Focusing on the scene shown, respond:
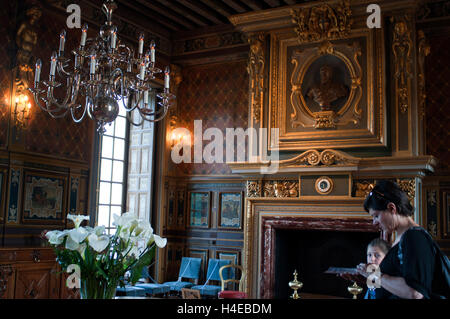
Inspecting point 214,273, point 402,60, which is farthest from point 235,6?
point 214,273

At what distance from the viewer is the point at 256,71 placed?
8500 mm

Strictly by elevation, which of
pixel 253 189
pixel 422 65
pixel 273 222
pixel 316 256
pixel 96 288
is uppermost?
pixel 422 65

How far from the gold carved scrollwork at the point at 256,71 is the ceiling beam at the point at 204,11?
76cm

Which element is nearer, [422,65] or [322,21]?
[422,65]

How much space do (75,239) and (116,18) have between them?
6496mm

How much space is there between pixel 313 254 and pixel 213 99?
327cm

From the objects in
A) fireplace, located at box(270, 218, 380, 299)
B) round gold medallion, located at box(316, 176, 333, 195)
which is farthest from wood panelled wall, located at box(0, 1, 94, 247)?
round gold medallion, located at box(316, 176, 333, 195)

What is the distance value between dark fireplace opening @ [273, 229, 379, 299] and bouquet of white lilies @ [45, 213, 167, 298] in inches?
218

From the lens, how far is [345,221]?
7.46 m

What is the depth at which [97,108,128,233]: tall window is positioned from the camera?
8625mm

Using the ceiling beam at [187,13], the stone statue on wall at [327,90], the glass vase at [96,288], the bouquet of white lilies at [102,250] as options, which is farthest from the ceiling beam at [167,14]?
the glass vase at [96,288]

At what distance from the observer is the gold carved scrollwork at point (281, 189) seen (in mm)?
7973

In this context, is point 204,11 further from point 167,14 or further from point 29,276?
point 29,276
